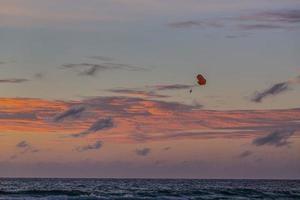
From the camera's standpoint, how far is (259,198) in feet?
240

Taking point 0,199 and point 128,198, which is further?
point 128,198

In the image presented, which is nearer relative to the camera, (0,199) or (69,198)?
(0,199)

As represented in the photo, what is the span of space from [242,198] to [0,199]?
25.0 meters

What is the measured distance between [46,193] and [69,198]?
10733 millimetres

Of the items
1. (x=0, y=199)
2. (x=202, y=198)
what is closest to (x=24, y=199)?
(x=0, y=199)

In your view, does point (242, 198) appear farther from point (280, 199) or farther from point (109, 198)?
point (109, 198)

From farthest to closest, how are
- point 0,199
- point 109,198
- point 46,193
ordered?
point 46,193 → point 109,198 → point 0,199

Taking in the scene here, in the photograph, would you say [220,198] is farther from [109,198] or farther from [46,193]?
[46,193]

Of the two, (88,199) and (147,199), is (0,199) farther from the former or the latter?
(147,199)

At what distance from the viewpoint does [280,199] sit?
70.4 m

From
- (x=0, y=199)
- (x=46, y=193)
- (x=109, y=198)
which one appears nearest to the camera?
(x=0, y=199)

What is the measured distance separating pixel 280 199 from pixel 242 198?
4.14 m

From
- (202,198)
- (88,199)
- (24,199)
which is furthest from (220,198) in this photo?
(24,199)

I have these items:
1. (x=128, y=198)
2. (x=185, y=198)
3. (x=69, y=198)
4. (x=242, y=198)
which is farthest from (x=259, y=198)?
(x=69, y=198)
